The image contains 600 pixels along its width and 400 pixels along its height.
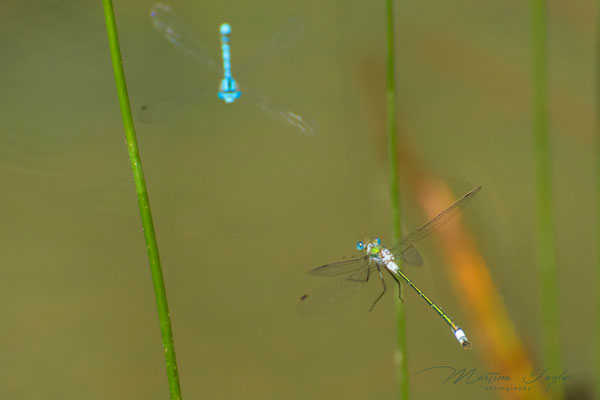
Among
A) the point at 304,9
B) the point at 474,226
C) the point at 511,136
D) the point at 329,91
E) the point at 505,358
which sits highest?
the point at 304,9

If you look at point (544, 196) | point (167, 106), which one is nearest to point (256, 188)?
point (167, 106)

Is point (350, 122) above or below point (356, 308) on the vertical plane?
above

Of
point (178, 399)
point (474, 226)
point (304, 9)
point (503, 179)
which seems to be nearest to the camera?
point (178, 399)

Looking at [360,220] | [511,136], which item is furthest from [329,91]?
[511,136]

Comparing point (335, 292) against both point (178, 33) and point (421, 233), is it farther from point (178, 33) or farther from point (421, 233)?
point (178, 33)

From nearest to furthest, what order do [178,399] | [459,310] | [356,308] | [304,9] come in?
1. [178,399]
2. [459,310]
3. [356,308]
4. [304,9]

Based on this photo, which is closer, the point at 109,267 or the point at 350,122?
the point at 109,267

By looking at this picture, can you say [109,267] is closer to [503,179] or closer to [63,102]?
[63,102]
